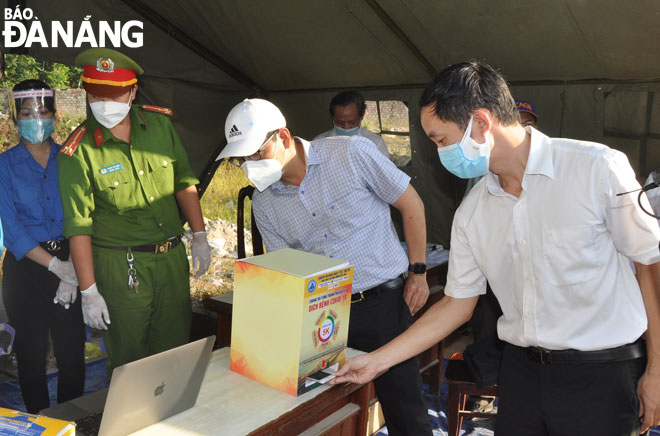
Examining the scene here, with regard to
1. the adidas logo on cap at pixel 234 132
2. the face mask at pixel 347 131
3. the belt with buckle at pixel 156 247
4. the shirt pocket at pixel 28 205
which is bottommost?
the belt with buckle at pixel 156 247

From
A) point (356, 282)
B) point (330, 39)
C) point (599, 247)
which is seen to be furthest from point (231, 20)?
point (599, 247)

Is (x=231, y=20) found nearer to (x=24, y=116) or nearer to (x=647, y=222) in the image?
(x=24, y=116)

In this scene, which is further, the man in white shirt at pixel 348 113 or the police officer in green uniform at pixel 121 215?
the man in white shirt at pixel 348 113

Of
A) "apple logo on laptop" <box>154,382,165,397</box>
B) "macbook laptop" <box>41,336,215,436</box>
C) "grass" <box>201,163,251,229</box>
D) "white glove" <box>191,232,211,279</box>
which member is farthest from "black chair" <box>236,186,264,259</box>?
"grass" <box>201,163,251,229</box>

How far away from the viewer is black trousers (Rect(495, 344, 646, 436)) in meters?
1.39

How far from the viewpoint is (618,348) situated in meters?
1.39

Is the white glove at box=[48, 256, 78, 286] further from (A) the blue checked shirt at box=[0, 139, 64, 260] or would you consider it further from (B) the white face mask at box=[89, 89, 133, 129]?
(B) the white face mask at box=[89, 89, 133, 129]

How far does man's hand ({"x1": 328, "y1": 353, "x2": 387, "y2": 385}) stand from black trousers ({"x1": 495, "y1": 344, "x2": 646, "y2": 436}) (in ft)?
1.30

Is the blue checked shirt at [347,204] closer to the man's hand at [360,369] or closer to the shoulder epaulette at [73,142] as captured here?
the man's hand at [360,369]

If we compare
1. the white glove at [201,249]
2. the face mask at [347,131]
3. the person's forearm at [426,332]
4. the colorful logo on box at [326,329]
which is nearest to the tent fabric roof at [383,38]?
the face mask at [347,131]

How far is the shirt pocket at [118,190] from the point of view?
2367 mm

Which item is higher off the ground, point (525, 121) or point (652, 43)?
point (652, 43)

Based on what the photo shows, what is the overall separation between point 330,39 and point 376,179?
2230mm

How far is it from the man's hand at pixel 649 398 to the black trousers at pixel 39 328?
245 cm
